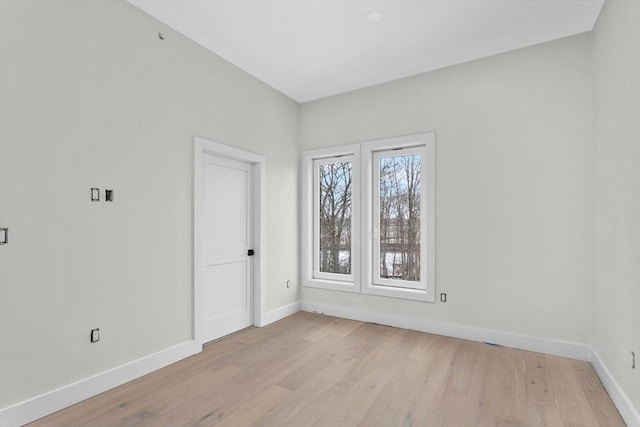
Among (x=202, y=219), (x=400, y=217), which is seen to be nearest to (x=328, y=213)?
(x=400, y=217)

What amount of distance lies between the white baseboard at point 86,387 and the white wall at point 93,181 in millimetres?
52

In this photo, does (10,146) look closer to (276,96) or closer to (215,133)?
(215,133)

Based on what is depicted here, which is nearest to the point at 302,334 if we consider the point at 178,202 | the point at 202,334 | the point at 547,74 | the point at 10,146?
the point at 202,334

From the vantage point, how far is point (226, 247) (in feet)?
12.0

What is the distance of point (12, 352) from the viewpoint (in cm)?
197

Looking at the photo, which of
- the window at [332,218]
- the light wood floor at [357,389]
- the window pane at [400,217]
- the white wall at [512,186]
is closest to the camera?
the light wood floor at [357,389]

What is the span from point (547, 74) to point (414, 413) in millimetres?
3222

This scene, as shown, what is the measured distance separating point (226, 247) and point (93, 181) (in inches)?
60.8

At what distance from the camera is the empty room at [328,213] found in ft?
6.91

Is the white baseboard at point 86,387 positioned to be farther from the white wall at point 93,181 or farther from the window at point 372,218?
the window at point 372,218

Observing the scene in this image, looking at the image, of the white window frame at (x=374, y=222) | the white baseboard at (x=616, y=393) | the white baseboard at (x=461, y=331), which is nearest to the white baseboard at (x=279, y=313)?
the white baseboard at (x=461, y=331)

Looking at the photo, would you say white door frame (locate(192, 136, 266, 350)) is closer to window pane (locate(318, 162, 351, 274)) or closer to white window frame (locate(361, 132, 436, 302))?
→ window pane (locate(318, 162, 351, 274))

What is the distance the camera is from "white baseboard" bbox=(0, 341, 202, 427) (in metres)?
1.98

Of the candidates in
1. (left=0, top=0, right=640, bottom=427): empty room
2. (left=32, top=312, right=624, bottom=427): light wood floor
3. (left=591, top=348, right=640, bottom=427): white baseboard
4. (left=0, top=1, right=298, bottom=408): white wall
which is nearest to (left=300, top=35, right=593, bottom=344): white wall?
(left=0, top=0, right=640, bottom=427): empty room
